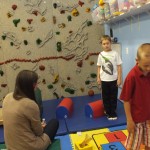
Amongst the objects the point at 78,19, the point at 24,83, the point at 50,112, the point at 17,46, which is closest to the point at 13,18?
the point at 17,46

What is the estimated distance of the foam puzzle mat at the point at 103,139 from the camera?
232cm

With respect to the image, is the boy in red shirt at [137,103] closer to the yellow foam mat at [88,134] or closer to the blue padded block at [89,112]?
the yellow foam mat at [88,134]

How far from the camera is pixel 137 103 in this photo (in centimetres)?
181

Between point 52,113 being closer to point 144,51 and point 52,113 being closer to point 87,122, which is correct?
point 87,122

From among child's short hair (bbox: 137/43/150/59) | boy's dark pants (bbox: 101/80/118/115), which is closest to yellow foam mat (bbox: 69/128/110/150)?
boy's dark pants (bbox: 101/80/118/115)

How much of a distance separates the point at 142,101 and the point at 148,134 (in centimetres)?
29

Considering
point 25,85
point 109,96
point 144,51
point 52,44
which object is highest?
point 52,44

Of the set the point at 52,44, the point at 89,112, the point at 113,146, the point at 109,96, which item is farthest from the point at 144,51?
the point at 52,44

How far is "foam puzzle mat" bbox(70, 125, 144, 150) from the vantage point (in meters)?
2.32

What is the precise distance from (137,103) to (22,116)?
0.93 metres

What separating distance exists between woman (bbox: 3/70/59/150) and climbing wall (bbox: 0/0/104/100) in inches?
106

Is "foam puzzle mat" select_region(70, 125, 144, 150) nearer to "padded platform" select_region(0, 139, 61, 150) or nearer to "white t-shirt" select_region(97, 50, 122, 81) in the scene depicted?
"padded platform" select_region(0, 139, 61, 150)

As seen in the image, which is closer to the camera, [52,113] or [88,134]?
[88,134]

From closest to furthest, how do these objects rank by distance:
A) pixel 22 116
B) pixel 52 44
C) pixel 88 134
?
pixel 22 116 < pixel 88 134 < pixel 52 44
